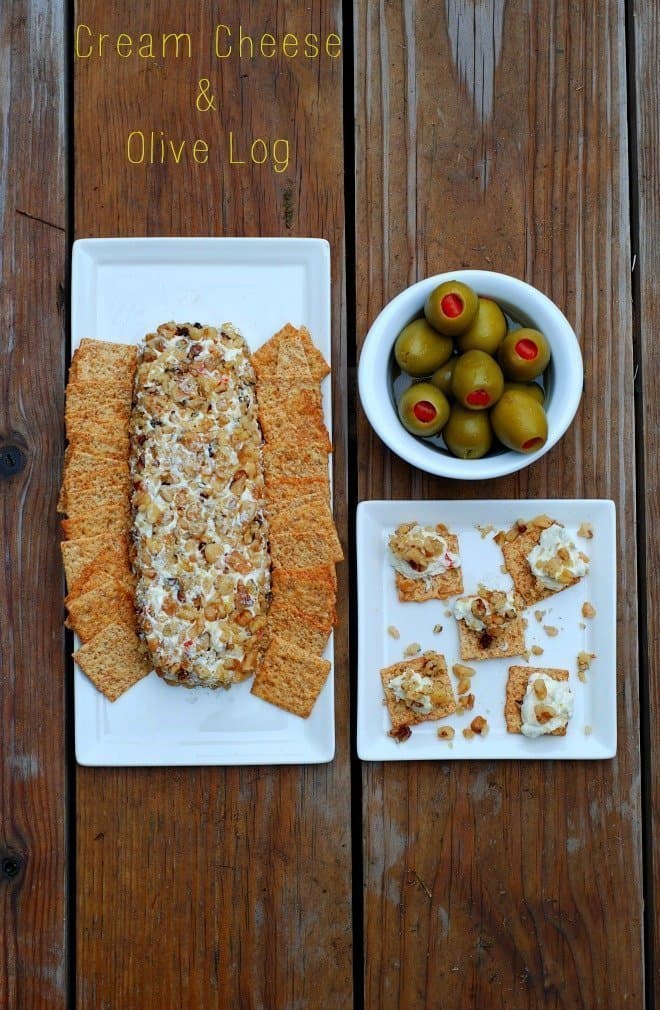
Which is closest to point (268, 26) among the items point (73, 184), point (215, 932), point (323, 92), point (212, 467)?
point (323, 92)

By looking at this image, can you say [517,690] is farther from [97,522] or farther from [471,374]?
[97,522]

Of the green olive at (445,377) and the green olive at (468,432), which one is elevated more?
the green olive at (445,377)

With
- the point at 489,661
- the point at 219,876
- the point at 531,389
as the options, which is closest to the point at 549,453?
the point at 531,389

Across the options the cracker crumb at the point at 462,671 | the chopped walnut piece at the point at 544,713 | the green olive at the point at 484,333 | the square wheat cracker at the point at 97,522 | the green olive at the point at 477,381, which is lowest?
the chopped walnut piece at the point at 544,713

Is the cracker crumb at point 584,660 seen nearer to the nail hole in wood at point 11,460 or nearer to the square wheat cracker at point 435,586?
the square wheat cracker at point 435,586

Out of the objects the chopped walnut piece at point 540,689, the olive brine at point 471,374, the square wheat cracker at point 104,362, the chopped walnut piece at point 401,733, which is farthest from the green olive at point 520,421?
the square wheat cracker at point 104,362

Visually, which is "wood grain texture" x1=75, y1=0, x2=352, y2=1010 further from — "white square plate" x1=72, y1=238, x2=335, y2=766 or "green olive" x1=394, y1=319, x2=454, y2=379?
"green olive" x1=394, y1=319, x2=454, y2=379

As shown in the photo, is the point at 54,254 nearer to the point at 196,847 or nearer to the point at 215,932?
the point at 196,847
